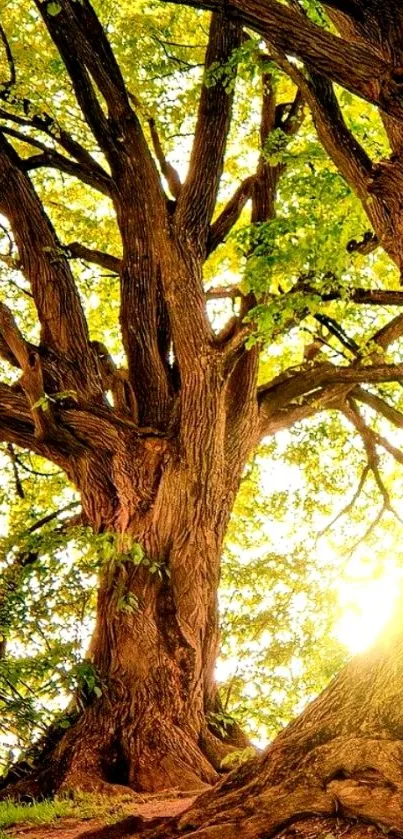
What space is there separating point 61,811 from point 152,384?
15.1 feet

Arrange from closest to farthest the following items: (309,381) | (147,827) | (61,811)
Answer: (147,827) → (61,811) → (309,381)

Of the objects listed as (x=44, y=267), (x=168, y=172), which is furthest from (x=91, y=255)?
(x=168, y=172)

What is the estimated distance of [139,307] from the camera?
872 centimetres

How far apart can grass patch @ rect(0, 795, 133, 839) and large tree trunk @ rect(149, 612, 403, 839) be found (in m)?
1.47

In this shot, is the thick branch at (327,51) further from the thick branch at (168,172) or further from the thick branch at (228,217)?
the thick branch at (168,172)

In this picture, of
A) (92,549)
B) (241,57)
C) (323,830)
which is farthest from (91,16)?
(323,830)

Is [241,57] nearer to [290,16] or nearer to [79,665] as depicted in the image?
[290,16]

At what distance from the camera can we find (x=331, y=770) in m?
3.30

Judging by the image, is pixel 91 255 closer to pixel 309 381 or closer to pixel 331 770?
pixel 309 381

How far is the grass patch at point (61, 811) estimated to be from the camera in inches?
195

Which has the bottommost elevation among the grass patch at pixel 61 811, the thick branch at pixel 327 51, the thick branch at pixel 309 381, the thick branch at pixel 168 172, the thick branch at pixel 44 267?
the grass patch at pixel 61 811

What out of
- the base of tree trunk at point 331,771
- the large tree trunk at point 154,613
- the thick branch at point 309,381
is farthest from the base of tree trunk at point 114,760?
the thick branch at point 309,381

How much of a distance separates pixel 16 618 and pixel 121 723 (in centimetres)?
130

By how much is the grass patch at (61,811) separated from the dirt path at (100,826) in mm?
66
